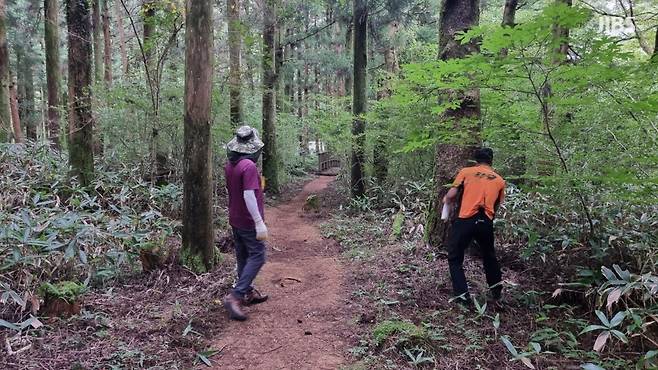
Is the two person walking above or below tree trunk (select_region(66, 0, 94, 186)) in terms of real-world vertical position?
below

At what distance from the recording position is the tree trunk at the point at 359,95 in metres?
12.4

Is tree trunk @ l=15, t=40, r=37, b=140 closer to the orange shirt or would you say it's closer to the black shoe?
the orange shirt

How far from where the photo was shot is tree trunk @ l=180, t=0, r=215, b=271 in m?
5.81

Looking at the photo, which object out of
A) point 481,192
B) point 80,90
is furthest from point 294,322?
point 80,90

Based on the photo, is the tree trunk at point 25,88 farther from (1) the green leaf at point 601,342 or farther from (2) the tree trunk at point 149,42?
(1) the green leaf at point 601,342

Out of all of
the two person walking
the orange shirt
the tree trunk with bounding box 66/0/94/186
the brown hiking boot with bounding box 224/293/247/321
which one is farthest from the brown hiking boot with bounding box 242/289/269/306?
the tree trunk with bounding box 66/0/94/186

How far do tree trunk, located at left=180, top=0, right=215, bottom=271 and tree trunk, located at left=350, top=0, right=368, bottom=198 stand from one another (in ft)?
22.5

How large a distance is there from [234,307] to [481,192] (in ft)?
9.77

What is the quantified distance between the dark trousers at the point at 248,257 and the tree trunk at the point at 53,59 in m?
7.93

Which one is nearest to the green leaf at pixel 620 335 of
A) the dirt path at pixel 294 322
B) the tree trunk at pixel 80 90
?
the dirt path at pixel 294 322

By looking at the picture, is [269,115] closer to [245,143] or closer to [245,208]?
[245,143]

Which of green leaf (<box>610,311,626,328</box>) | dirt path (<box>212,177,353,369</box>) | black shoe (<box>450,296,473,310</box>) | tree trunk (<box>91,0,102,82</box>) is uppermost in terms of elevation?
tree trunk (<box>91,0,102,82</box>)

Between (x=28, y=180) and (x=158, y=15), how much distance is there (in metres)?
4.25

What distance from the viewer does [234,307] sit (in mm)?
4676
